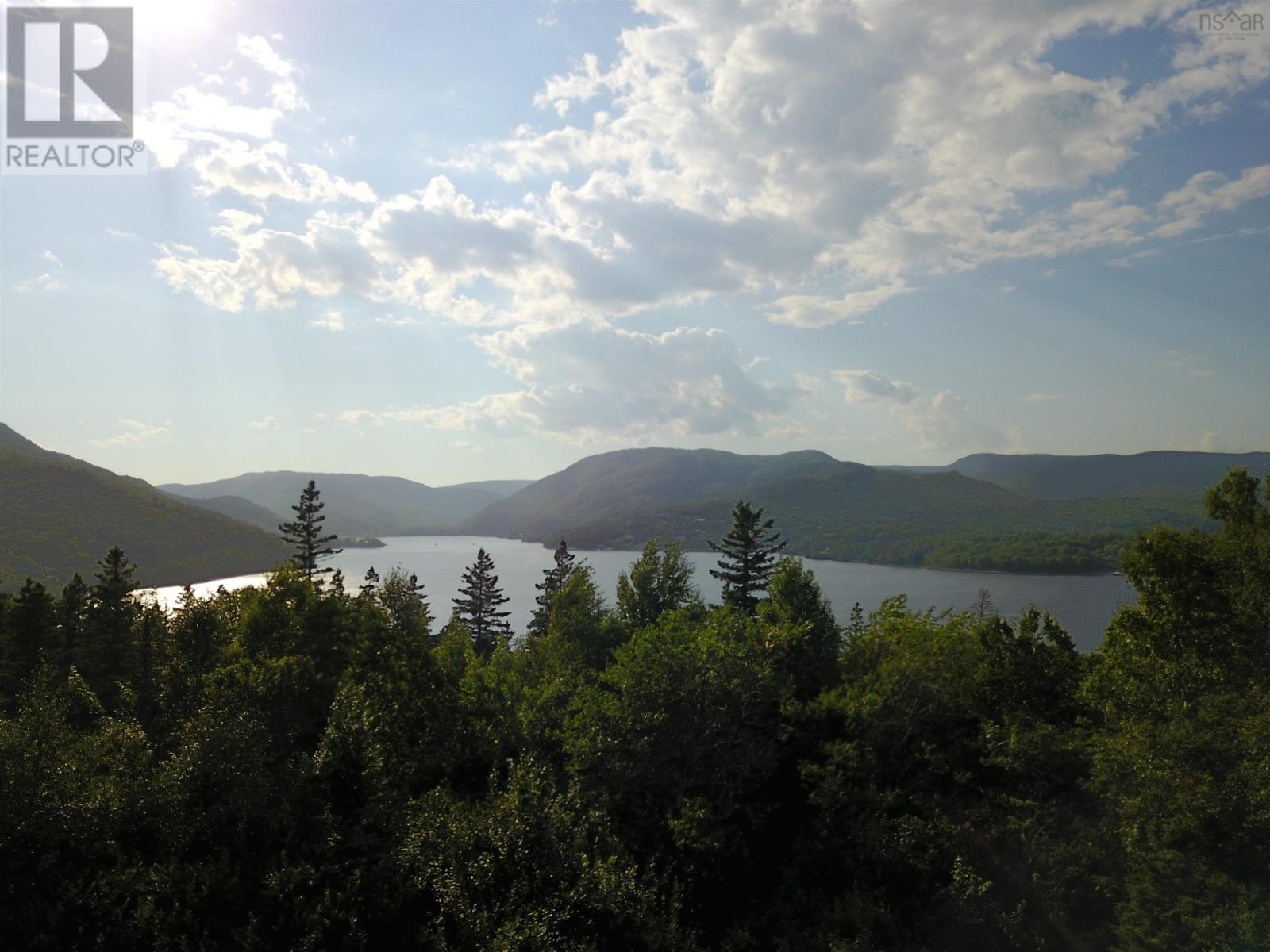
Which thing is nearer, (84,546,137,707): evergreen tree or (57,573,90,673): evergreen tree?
(84,546,137,707): evergreen tree

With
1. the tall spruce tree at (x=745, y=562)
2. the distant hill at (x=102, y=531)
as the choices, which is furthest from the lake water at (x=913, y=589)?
the tall spruce tree at (x=745, y=562)

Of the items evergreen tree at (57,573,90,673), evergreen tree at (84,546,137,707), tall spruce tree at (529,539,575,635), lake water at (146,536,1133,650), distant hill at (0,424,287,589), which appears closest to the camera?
evergreen tree at (84,546,137,707)

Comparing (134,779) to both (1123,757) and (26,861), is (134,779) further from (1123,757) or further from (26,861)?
(1123,757)

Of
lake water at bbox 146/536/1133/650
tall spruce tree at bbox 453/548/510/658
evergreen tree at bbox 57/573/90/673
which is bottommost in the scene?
lake water at bbox 146/536/1133/650

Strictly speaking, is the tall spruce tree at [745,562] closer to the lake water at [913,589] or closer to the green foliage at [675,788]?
the green foliage at [675,788]

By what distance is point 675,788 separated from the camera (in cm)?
1933

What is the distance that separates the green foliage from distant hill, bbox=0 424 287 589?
152 m

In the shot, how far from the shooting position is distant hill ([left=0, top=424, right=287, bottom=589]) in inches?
5753

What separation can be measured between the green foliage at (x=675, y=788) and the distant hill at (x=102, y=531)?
152 meters

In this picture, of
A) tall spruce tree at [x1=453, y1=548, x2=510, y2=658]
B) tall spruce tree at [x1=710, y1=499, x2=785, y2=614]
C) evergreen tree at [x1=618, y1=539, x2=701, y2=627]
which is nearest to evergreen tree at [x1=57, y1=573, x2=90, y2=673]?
evergreen tree at [x1=618, y1=539, x2=701, y2=627]

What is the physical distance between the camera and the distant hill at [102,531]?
146 metres

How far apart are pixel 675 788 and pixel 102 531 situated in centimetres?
19018

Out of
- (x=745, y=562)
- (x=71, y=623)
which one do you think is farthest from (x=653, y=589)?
(x=71, y=623)

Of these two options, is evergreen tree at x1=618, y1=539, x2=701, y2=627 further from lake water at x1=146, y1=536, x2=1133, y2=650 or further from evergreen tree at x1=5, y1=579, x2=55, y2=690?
lake water at x1=146, y1=536, x2=1133, y2=650
